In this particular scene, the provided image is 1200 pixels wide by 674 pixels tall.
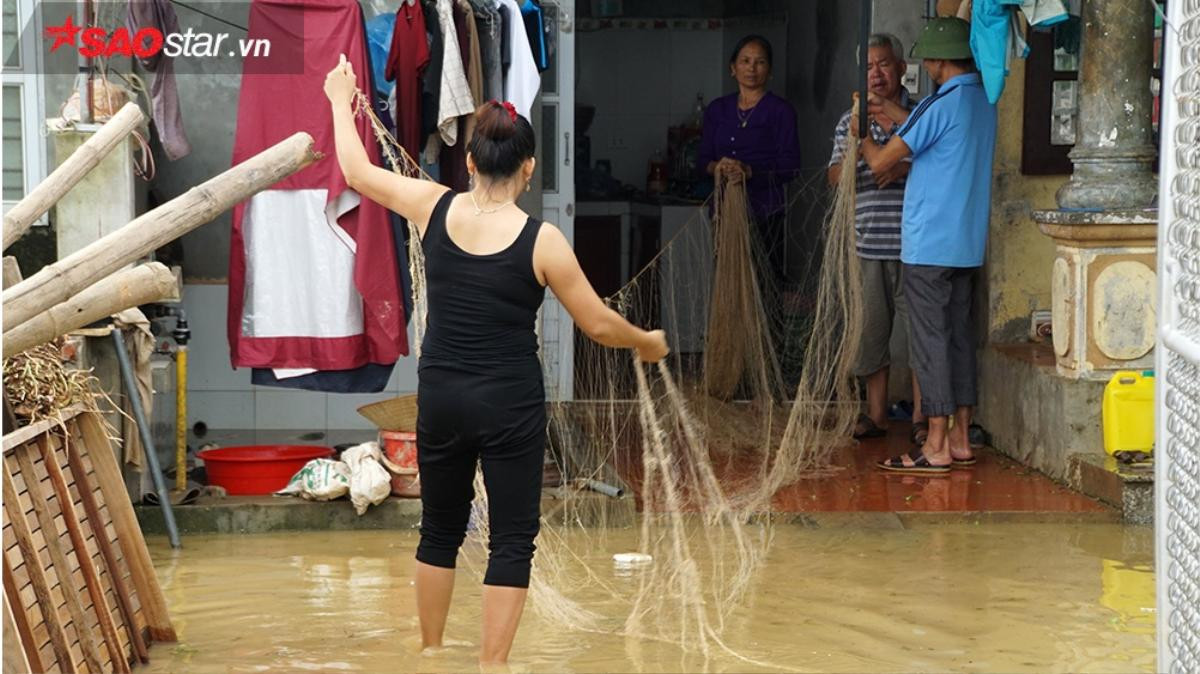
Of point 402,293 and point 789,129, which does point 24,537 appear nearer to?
point 402,293

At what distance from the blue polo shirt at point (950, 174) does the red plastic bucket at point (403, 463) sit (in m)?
2.66

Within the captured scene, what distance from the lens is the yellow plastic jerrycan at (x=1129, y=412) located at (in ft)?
24.4

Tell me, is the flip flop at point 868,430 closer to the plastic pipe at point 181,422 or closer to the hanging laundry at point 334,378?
the hanging laundry at point 334,378

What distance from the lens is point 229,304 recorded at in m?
7.57

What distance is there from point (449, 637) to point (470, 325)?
1366mm

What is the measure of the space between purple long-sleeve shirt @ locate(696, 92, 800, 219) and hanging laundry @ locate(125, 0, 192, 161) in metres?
3.51

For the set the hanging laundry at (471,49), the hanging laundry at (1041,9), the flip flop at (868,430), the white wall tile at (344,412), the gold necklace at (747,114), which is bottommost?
the flip flop at (868,430)

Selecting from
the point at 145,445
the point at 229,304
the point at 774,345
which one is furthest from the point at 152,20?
the point at 774,345

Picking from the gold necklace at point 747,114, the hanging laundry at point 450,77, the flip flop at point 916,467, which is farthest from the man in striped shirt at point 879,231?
the hanging laundry at point 450,77

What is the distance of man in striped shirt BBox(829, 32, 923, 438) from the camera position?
8297 millimetres

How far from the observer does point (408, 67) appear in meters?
7.20

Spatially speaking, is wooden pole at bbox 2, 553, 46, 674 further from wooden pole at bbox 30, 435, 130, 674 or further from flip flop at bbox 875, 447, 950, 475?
flip flop at bbox 875, 447, 950, 475

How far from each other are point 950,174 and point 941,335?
81cm

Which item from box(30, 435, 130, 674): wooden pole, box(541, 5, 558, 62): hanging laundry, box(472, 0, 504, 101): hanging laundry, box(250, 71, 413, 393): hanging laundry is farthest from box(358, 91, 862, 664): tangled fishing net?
box(30, 435, 130, 674): wooden pole
